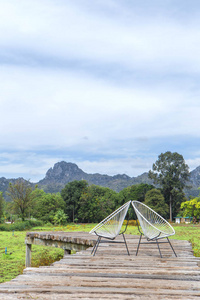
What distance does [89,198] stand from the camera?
3622cm

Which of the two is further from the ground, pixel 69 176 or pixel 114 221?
pixel 69 176

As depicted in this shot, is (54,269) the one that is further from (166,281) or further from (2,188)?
(2,188)

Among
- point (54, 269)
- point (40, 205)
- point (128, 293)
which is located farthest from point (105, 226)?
point (40, 205)

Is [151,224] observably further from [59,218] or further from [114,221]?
[59,218]

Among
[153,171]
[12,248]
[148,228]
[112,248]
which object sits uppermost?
[153,171]

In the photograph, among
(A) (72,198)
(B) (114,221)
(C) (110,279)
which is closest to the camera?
(C) (110,279)

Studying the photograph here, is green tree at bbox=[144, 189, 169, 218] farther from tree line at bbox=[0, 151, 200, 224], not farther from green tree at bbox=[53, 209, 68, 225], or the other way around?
green tree at bbox=[53, 209, 68, 225]

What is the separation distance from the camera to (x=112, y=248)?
5867 millimetres

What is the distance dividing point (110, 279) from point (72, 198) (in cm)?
3265

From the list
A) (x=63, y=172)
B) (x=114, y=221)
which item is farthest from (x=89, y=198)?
(x=63, y=172)

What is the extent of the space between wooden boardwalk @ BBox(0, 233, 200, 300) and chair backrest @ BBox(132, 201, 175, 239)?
1.21ft

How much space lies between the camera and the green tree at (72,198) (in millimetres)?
35594

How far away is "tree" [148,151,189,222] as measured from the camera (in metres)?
39.2

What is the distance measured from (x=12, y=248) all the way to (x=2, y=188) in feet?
342
